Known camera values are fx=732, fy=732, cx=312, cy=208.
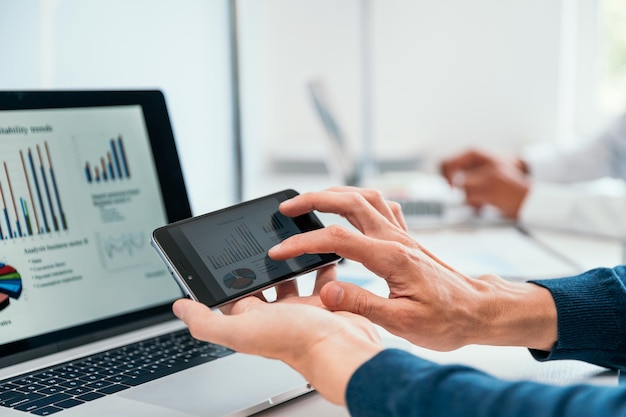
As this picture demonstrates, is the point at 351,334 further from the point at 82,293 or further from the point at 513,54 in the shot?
the point at 513,54

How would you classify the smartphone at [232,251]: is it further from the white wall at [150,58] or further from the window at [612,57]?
the window at [612,57]

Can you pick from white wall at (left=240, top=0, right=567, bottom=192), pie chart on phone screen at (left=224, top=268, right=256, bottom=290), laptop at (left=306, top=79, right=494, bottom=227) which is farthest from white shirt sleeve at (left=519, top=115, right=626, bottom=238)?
pie chart on phone screen at (left=224, top=268, right=256, bottom=290)

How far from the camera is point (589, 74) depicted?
2.66 m

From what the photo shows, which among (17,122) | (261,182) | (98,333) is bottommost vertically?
(261,182)

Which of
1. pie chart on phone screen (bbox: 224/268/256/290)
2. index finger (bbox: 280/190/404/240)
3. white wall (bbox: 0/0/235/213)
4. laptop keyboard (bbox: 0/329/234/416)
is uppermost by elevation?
white wall (bbox: 0/0/235/213)

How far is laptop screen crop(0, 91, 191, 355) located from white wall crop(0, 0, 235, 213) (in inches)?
5.0

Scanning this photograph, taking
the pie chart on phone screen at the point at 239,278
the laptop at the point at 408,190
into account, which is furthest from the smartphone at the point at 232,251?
the laptop at the point at 408,190

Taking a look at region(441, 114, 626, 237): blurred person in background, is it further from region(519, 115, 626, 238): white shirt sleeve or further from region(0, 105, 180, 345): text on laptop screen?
region(0, 105, 180, 345): text on laptop screen

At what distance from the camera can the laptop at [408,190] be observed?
152 cm

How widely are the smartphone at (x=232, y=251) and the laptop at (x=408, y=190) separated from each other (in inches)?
32.3

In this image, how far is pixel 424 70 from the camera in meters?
2.70

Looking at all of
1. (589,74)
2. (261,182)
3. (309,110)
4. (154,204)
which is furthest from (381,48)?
(154,204)

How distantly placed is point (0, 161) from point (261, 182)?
4.37ft

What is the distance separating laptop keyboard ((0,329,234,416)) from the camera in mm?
582
